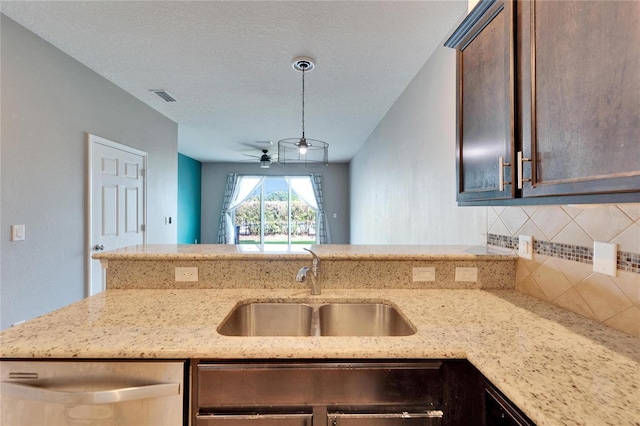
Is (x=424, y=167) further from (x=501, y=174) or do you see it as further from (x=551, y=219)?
(x=501, y=174)

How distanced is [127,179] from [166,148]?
0.94 m

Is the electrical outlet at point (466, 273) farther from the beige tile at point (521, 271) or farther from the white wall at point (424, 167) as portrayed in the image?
the white wall at point (424, 167)

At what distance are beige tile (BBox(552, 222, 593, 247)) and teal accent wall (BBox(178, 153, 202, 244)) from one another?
6431 millimetres

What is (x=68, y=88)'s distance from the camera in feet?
8.10

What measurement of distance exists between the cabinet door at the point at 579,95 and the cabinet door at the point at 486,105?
5cm

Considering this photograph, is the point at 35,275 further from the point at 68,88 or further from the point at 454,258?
the point at 454,258

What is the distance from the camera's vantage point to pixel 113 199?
306cm

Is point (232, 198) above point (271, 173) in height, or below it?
below

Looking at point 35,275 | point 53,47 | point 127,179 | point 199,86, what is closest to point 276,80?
point 199,86

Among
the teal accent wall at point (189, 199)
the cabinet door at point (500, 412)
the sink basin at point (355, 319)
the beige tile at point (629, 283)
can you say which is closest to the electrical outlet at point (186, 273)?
the sink basin at point (355, 319)

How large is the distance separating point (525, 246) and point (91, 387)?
1658 mm

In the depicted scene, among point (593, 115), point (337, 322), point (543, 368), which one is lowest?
point (337, 322)

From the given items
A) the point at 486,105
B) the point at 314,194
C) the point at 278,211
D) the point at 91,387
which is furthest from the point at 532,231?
the point at 278,211

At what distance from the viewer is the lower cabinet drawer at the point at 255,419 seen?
0.87 m
